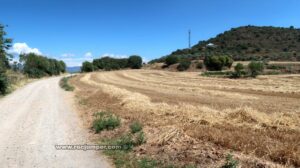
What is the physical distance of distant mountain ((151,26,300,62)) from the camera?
96500mm

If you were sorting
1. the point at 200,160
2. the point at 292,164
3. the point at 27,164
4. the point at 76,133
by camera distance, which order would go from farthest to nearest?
the point at 76,133, the point at 27,164, the point at 200,160, the point at 292,164

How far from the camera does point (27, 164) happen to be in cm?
872

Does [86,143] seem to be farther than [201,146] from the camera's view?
Yes

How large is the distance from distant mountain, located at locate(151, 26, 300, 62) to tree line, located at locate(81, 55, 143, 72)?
24.6 feet

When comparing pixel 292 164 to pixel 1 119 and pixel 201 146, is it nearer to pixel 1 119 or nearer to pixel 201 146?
pixel 201 146

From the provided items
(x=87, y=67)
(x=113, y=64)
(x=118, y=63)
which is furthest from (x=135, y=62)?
(x=87, y=67)

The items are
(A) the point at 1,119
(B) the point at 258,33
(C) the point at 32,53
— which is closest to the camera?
(A) the point at 1,119

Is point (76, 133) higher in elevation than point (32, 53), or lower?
lower

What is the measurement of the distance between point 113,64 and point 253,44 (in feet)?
163

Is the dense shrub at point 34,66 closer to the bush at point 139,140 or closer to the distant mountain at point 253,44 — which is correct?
the distant mountain at point 253,44

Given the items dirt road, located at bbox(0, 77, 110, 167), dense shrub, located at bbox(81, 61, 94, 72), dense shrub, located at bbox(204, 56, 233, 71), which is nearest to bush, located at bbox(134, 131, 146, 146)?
dirt road, located at bbox(0, 77, 110, 167)

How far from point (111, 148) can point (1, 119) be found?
8.58 metres

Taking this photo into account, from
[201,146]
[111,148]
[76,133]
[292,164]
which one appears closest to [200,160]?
[201,146]

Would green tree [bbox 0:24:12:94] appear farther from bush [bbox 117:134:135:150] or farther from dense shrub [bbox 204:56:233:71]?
dense shrub [bbox 204:56:233:71]
